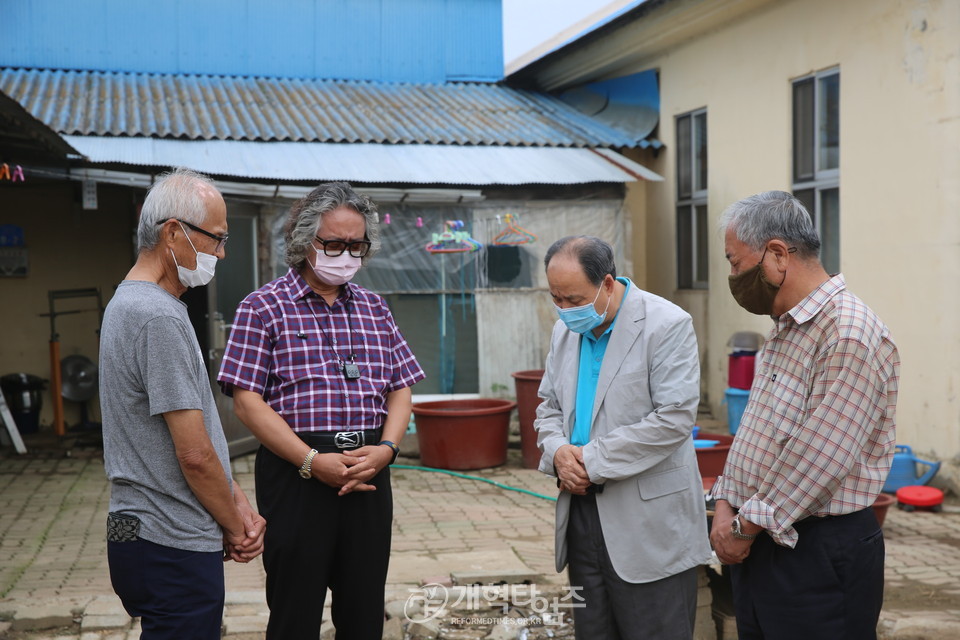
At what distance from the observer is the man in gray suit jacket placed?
3074 mm

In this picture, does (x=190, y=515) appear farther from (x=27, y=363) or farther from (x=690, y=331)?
(x=27, y=363)

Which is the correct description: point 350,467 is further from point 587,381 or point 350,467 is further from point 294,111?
point 294,111

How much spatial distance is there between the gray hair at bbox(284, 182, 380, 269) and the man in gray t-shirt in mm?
606

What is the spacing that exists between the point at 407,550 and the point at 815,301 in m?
3.80

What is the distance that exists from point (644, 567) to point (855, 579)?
27.4 inches

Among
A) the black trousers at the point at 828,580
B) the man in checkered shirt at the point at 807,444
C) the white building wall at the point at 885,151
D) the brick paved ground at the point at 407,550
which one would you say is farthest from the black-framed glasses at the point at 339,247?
the white building wall at the point at 885,151

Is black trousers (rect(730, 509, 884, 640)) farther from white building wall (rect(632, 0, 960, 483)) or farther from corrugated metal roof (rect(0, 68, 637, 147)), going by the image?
corrugated metal roof (rect(0, 68, 637, 147))

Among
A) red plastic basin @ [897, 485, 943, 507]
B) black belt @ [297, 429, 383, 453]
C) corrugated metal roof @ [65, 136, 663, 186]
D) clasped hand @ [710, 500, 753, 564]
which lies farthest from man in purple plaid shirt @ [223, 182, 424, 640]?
corrugated metal roof @ [65, 136, 663, 186]

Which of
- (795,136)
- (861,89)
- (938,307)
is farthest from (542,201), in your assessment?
(938,307)

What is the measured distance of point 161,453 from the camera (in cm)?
258

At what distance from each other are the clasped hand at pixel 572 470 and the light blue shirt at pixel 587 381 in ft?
0.28

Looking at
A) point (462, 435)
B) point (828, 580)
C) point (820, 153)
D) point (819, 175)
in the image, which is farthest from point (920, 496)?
point (828, 580)

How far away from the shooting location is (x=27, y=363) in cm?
1061

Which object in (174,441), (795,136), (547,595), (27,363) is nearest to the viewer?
(174,441)
